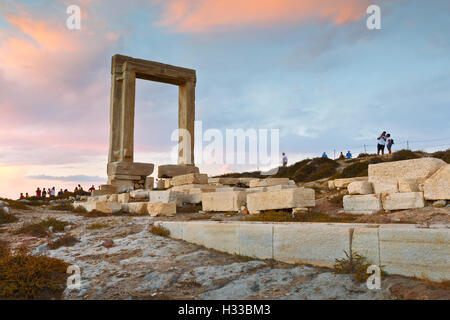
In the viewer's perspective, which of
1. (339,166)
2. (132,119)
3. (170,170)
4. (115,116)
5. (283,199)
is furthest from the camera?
(339,166)

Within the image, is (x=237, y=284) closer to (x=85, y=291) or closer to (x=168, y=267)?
(x=168, y=267)

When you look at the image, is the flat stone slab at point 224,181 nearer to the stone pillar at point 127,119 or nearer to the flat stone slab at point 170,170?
the flat stone slab at point 170,170

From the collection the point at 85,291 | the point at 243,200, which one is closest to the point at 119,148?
the point at 243,200

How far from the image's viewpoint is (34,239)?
7.51m

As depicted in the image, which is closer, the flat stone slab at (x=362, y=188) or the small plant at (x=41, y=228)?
the small plant at (x=41, y=228)

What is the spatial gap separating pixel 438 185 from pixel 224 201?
569 centimetres

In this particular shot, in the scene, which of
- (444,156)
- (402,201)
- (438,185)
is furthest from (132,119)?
(444,156)

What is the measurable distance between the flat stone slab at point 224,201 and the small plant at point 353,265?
609 centimetres

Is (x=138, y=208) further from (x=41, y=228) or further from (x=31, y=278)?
(x=31, y=278)

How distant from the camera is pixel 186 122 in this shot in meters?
19.0

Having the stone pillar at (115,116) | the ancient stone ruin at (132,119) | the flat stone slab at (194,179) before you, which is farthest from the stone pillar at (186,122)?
the flat stone slab at (194,179)

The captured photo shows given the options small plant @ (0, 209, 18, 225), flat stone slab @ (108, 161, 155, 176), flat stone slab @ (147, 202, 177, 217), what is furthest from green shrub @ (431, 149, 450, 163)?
small plant @ (0, 209, 18, 225)

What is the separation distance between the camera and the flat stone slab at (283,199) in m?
8.71
